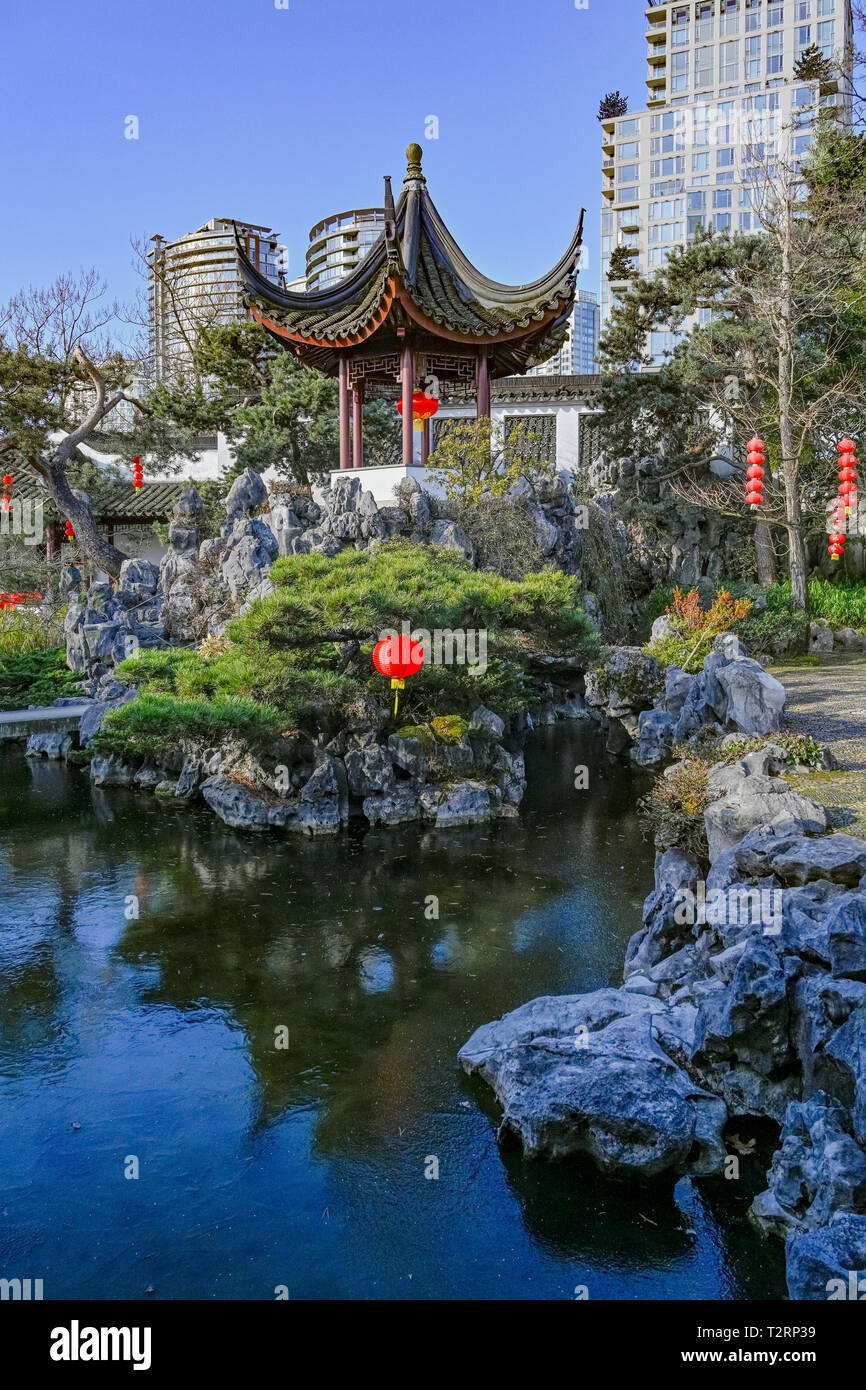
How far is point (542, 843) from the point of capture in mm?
10805

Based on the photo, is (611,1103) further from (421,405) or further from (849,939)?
(421,405)

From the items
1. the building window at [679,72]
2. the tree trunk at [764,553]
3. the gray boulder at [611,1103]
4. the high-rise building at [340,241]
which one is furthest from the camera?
the high-rise building at [340,241]

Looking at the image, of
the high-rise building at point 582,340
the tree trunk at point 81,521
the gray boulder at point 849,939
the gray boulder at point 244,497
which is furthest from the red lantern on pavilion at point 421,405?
the high-rise building at point 582,340

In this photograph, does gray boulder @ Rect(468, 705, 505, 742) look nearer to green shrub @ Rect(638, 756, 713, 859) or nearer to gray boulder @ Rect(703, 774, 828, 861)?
green shrub @ Rect(638, 756, 713, 859)

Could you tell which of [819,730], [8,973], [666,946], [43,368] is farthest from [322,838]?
[43,368]

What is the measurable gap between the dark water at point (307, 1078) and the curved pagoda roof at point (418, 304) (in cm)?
993

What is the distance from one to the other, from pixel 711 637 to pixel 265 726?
8.31 meters

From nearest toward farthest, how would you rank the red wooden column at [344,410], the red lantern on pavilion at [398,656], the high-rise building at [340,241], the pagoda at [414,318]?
the red lantern on pavilion at [398,656] → the pagoda at [414,318] → the red wooden column at [344,410] → the high-rise building at [340,241]

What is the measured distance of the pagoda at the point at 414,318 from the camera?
1692cm

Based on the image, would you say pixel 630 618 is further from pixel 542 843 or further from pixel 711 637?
pixel 542 843

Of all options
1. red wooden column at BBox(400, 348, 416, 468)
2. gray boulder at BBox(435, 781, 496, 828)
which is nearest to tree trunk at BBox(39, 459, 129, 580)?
red wooden column at BBox(400, 348, 416, 468)

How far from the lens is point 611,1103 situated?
16.8 ft

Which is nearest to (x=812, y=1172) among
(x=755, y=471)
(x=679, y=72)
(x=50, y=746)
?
(x=755, y=471)

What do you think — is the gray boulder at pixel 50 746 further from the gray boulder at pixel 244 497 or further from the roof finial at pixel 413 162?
the roof finial at pixel 413 162
